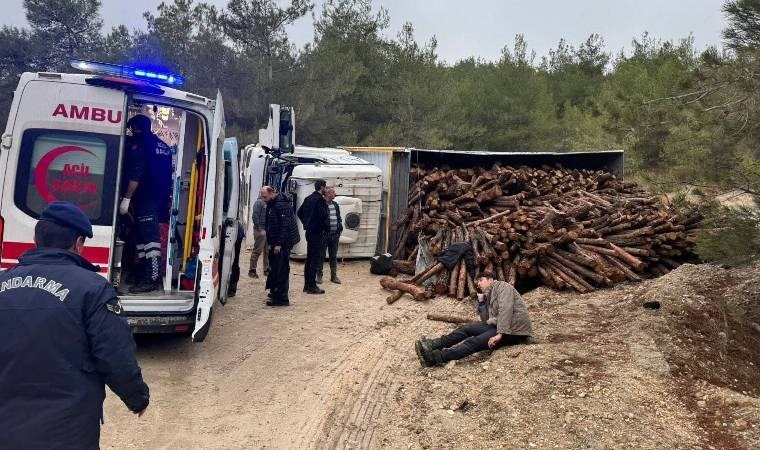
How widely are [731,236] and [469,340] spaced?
9.75 feet

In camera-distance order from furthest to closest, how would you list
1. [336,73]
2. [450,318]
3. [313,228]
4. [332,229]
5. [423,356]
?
[336,73] < [332,229] < [313,228] < [450,318] < [423,356]

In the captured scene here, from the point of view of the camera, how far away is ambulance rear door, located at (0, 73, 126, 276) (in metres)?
6.39

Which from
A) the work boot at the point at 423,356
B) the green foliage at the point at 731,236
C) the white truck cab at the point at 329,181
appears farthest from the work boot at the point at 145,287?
the green foliage at the point at 731,236

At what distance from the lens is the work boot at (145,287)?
7551mm

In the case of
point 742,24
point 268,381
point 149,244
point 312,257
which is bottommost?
point 268,381

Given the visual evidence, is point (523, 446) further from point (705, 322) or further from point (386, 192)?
point (386, 192)

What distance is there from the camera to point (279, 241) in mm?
9828

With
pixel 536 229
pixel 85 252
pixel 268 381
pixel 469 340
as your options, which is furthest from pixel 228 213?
pixel 536 229

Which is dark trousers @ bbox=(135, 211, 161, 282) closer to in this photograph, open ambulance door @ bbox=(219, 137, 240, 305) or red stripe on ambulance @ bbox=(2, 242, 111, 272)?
open ambulance door @ bbox=(219, 137, 240, 305)

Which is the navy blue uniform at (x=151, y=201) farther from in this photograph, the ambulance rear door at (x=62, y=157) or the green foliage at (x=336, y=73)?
the green foliage at (x=336, y=73)

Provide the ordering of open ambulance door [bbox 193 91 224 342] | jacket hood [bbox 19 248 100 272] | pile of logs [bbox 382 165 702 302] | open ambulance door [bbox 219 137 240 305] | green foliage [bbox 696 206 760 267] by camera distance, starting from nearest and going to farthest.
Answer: jacket hood [bbox 19 248 100 272] → green foliage [bbox 696 206 760 267] → open ambulance door [bbox 193 91 224 342] → open ambulance door [bbox 219 137 240 305] → pile of logs [bbox 382 165 702 302]

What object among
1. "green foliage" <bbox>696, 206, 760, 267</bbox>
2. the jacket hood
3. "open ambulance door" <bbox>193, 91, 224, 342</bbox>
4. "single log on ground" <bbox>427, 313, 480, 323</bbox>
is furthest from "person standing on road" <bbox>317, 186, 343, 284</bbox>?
the jacket hood

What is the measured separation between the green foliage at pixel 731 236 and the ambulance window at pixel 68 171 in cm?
631

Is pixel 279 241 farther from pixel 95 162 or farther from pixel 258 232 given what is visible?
pixel 95 162
